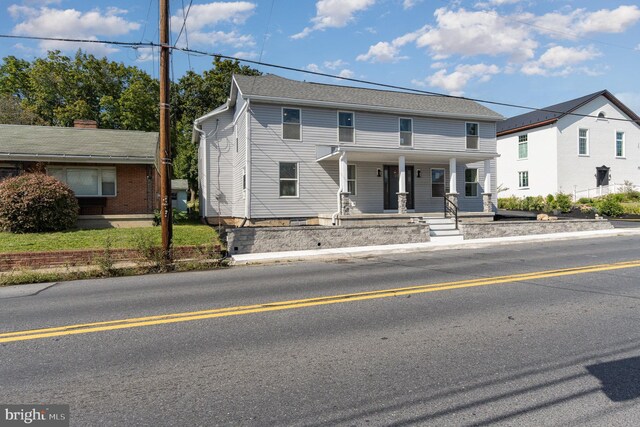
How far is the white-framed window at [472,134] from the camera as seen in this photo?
891 inches

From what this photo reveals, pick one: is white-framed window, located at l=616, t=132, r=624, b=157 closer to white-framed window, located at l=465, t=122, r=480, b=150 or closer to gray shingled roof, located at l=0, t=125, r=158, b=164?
white-framed window, located at l=465, t=122, r=480, b=150

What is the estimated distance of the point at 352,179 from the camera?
793 inches

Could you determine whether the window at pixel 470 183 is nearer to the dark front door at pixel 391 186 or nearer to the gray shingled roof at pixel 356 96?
the gray shingled roof at pixel 356 96

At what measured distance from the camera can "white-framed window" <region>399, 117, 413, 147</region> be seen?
21266 millimetres

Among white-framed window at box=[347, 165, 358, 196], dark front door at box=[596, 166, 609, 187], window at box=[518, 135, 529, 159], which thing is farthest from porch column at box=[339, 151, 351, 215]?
dark front door at box=[596, 166, 609, 187]

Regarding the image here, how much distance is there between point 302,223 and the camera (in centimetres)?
1900

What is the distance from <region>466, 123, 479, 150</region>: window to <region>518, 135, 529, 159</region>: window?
45.6ft

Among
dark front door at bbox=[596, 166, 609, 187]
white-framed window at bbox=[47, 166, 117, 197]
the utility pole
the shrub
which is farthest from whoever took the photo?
dark front door at bbox=[596, 166, 609, 187]

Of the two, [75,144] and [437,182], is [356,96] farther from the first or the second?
[75,144]

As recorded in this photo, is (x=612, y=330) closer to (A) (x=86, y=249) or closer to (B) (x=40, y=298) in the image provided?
(B) (x=40, y=298)

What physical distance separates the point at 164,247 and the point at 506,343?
910 centimetres

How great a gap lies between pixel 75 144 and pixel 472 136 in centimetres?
2088

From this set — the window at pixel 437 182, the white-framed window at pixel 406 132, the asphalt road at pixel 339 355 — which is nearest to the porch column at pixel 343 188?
the white-framed window at pixel 406 132

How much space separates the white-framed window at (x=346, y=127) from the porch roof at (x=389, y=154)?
127 centimetres
